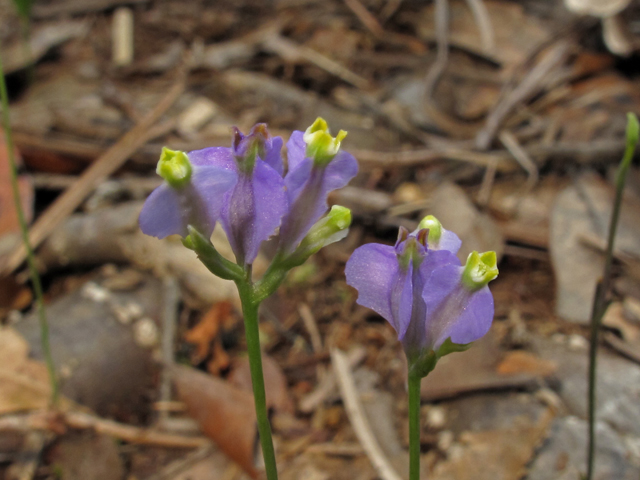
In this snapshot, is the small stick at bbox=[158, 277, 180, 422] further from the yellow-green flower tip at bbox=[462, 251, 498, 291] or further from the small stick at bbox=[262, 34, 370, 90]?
the small stick at bbox=[262, 34, 370, 90]

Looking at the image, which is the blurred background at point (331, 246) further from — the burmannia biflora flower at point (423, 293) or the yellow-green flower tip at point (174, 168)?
the yellow-green flower tip at point (174, 168)

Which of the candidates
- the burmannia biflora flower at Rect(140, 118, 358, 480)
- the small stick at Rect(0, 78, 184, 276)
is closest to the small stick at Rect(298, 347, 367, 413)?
the burmannia biflora flower at Rect(140, 118, 358, 480)

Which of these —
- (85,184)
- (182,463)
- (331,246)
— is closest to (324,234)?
(182,463)

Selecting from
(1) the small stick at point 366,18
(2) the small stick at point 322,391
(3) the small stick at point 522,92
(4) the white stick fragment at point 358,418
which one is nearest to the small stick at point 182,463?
(2) the small stick at point 322,391

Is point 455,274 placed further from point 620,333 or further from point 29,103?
point 29,103

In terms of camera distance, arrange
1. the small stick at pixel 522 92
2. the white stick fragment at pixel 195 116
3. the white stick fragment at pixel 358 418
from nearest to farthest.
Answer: the white stick fragment at pixel 358 418, the small stick at pixel 522 92, the white stick fragment at pixel 195 116

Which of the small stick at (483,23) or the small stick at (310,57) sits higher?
the small stick at (483,23)
